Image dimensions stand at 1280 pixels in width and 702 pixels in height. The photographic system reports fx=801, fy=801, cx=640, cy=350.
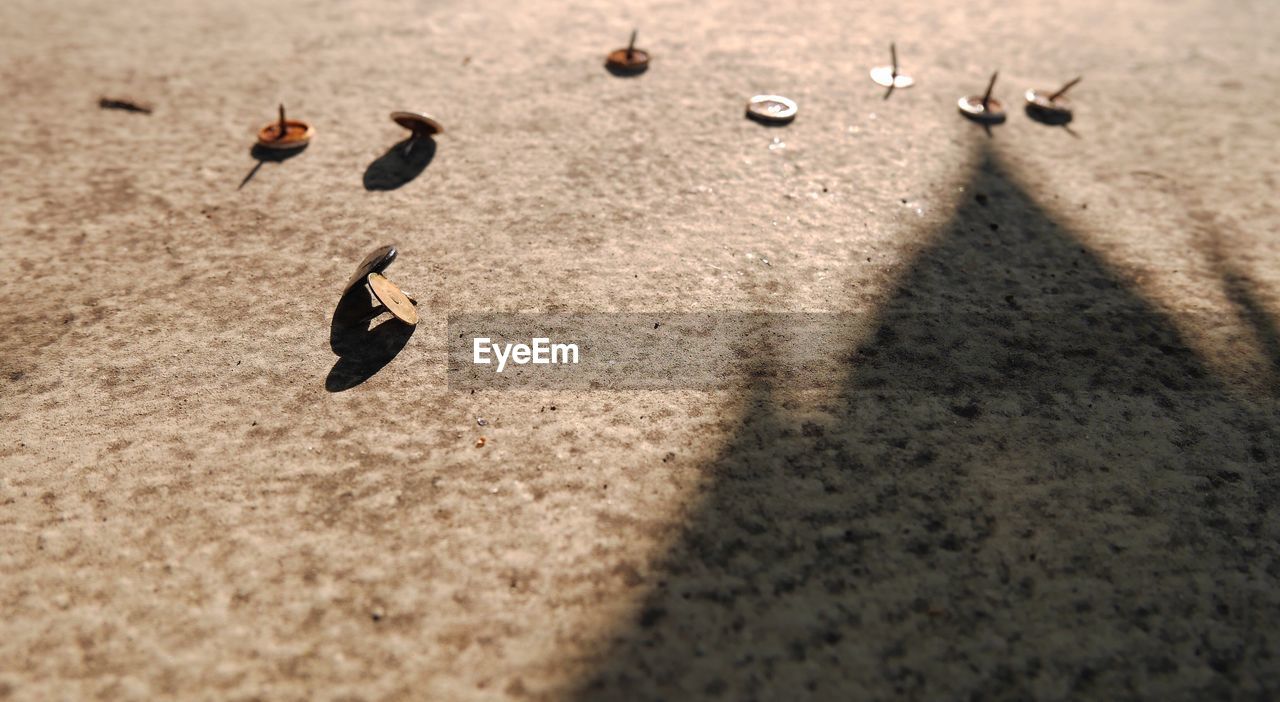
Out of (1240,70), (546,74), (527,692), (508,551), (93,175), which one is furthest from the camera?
(1240,70)

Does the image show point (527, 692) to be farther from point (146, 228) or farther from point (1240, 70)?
point (1240, 70)

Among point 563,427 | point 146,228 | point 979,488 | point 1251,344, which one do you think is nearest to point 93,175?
point 146,228

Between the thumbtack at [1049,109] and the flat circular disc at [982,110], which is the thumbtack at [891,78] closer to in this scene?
the flat circular disc at [982,110]

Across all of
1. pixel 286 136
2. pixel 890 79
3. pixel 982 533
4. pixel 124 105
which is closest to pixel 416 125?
pixel 286 136

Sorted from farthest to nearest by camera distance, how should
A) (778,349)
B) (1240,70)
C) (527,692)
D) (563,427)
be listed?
1. (1240,70)
2. (778,349)
3. (563,427)
4. (527,692)

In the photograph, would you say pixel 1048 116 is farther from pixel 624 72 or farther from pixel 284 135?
pixel 284 135

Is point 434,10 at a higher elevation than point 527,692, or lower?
higher

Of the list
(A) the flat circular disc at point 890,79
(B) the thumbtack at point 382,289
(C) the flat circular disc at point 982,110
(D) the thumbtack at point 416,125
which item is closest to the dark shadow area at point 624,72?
(D) the thumbtack at point 416,125

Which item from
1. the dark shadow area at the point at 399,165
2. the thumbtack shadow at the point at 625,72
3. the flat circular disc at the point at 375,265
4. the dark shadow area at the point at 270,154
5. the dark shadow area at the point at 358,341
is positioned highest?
the thumbtack shadow at the point at 625,72

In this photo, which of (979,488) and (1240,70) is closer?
(979,488)
